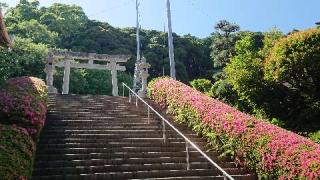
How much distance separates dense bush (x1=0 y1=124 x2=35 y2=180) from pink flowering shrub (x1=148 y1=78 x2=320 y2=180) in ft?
17.3

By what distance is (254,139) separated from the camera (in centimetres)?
1152

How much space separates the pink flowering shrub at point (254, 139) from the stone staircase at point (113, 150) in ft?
1.40

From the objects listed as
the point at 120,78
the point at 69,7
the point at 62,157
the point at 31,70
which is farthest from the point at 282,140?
the point at 69,7

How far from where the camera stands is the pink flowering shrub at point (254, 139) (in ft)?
32.7

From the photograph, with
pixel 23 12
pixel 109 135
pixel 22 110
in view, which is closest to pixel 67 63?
pixel 109 135

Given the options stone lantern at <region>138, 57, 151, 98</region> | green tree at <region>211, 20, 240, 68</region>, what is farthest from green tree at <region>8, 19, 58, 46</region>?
stone lantern at <region>138, 57, 151, 98</region>

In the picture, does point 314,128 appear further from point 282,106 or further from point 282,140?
point 282,140

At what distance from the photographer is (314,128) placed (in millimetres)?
17734

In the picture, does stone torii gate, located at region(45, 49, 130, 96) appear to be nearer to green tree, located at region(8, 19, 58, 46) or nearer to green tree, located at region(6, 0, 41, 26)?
green tree, located at region(8, 19, 58, 46)

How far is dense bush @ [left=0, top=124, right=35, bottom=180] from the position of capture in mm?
8125

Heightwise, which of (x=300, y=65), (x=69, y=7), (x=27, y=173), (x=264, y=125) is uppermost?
(x=69, y=7)

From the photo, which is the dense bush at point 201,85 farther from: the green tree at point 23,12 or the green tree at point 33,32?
the green tree at point 23,12

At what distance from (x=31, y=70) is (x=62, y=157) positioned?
62.0 ft

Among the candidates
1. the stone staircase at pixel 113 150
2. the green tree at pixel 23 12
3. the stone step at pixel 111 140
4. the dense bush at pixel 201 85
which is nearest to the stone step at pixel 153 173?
the stone staircase at pixel 113 150
